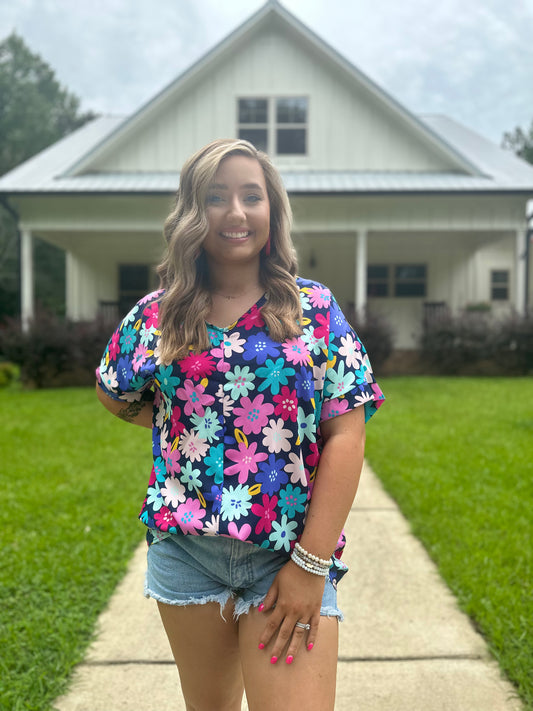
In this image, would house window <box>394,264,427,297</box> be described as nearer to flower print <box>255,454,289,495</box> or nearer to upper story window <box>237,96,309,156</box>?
upper story window <box>237,96,309,156</box>

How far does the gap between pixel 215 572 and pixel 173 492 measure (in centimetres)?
21

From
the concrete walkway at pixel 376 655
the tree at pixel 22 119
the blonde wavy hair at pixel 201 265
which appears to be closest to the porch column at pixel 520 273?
the concrete walkway at pixel 376 655

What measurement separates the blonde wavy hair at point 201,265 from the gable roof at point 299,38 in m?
12.1

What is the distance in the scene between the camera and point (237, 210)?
1421 mm

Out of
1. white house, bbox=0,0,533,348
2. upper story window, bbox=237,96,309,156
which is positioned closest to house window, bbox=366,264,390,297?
white house, bbox=0,0,533,348

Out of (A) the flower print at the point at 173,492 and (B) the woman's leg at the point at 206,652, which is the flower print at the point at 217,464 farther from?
(B) the woman's leg at the point at 206,652

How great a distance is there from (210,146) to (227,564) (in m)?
0.99

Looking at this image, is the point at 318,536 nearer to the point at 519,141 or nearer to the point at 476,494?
the point at 476,494

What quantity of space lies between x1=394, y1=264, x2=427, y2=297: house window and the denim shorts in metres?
14.5

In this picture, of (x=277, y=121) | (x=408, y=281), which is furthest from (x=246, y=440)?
(x=408, y=281)

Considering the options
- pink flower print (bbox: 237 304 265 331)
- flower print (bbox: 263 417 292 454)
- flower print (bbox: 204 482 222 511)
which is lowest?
flower print (bbox: 204 482 222 511)

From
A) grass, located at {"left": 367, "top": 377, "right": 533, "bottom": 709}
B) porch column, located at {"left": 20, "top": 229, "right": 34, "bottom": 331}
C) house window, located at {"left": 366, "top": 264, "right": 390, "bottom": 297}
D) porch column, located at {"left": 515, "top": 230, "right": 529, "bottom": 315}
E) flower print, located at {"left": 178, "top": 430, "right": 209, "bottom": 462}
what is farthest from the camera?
house window, located at {"left": 366, "top": 264, "right": 390, "bottom": 297}

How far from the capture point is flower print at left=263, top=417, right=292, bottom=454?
4.37 ft

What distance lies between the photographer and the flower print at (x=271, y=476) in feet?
4.35
